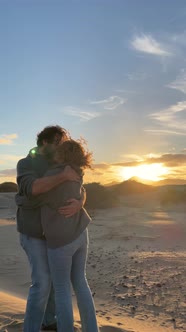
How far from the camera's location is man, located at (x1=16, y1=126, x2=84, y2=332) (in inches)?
147

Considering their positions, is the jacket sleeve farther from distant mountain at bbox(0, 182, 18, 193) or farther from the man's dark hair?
distant mountain at bbox(0, 182, 18, 193)

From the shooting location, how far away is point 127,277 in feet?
25.5

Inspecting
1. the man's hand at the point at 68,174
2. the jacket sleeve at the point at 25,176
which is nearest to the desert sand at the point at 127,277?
the jacket sleeve at the point at 25,176

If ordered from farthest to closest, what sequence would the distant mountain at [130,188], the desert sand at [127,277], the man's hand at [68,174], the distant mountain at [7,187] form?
the distant mountain at [7,187] → the distant mountain at [130,188] → the desert sand at [127,277] → the man's hand at [68,174]

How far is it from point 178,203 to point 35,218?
19970mm

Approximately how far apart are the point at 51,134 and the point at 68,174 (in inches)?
18.3

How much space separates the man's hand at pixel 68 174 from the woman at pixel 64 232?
1.7 inches

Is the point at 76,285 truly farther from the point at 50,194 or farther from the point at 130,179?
the point at 130,179

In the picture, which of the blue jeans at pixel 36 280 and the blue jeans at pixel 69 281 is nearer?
the blue jeans at pixel 69 281

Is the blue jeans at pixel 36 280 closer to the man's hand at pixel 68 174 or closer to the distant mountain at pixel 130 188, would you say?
the man's hand at pixel 68 174

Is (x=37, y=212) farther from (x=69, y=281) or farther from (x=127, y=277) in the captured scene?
(x=127, y=277)

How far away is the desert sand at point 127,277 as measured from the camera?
552 cm

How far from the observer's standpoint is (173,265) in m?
8.63

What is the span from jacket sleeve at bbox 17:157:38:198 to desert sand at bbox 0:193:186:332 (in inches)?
71.0
